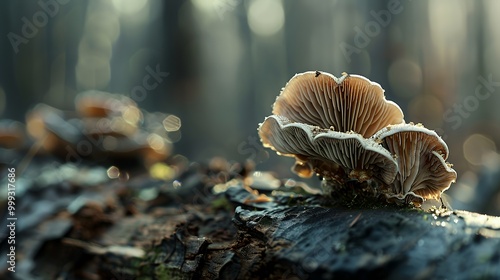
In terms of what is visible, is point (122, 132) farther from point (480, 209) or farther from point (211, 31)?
point (211, 31)

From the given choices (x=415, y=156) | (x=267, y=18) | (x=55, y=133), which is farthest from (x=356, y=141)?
(x=267, y=18)

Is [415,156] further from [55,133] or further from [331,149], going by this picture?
[55,133]

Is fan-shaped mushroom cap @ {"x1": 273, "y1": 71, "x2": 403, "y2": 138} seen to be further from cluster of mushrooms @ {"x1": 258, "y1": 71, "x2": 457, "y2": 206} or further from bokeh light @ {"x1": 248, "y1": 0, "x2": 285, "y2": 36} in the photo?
bokeh light @ {"x1": 248, "y1": 0, "x2": 285, "y2": 36}

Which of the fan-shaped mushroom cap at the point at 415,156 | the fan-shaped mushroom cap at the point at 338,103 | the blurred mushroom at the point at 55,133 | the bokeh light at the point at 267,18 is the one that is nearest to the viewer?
the fan-shaped mushroom cap at the point at 415,156

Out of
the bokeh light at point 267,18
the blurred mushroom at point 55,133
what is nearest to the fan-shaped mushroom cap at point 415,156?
the blurred mushroom at point 55,133

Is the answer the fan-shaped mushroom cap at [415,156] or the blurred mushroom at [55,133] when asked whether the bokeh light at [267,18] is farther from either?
the fan-shaped mushroom cap at [415,156]

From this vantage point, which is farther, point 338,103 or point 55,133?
point 55,133

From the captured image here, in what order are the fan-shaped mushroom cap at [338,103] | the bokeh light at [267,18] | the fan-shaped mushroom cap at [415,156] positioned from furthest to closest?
the bokeh light at [267,18] < the fan-shaped mushroom cap at [338,103] < the fan-shaped mushroom cap at [415,156]
